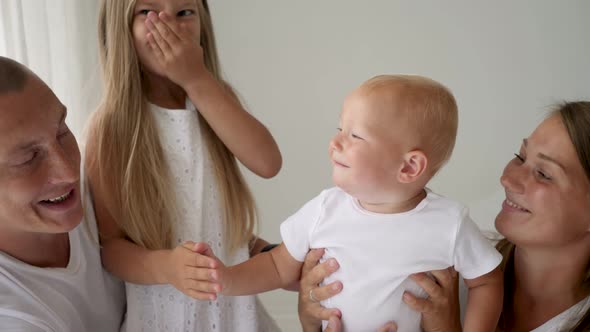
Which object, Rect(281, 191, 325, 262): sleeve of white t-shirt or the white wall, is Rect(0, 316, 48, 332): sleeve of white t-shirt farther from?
the white wall

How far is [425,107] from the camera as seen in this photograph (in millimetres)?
1076

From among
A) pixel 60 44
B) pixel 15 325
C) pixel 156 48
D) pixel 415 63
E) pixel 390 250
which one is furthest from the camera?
pixel 415 63

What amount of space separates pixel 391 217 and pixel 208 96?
18.3 inches

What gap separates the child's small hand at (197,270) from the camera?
1.13 metres

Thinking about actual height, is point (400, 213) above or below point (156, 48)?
below

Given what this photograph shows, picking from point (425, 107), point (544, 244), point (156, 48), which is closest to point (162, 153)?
point (156, 48)

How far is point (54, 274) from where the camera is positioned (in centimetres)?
115

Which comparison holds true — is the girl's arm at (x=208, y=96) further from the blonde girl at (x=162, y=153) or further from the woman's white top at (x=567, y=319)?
the woman's white top at (x=567, y=319)

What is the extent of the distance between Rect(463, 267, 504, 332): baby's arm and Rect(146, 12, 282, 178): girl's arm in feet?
1.67

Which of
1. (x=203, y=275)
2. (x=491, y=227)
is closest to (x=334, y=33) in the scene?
(x=491, y=227)

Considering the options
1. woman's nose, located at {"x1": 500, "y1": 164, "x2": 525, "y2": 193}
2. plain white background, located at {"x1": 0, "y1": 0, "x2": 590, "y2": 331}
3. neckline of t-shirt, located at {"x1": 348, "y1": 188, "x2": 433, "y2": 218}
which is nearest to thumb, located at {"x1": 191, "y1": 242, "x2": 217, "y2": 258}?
neckline of t-shirt, located at {"x1": 348, "y1": 188, "x2": 433, "y2": 218}

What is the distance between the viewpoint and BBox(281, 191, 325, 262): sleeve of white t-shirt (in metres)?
1.21

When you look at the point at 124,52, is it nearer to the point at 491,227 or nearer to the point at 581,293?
the point at 581,293

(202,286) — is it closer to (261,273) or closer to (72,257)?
(261,273)
